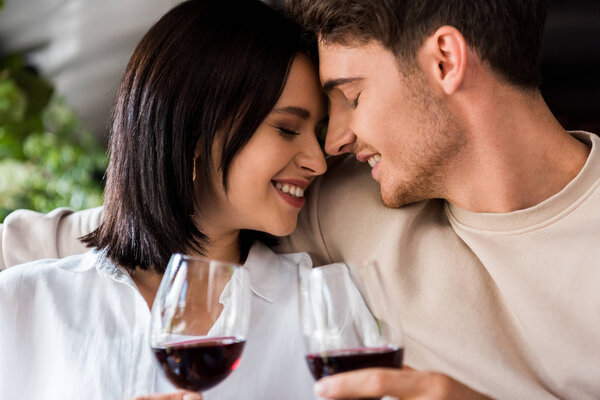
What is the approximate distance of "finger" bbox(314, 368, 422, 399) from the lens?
3.03ft

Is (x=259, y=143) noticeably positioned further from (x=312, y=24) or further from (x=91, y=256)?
(x=91, y=256)

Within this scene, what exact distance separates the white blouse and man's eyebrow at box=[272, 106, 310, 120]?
454 millimetres

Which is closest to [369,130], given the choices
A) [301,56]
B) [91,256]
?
[301,56]

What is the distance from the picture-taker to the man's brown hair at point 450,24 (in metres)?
1.69

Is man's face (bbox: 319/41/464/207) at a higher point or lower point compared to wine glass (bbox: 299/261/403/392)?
higher

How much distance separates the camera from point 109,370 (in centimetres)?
152

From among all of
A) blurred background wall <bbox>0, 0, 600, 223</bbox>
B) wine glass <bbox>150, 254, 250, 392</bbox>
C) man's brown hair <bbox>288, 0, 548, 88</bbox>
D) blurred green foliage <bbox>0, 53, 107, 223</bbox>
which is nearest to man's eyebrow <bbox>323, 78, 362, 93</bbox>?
man's brown hair <bbox>288, 0, 548, 88</bbox>

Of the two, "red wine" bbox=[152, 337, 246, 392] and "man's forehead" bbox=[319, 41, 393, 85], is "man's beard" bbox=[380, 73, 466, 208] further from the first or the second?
"red wine" bbox=[152, 337, 246, 392]

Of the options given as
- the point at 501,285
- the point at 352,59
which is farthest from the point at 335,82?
the point at 501,285

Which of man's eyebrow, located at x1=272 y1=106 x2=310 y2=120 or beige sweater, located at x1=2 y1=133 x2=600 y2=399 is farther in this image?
man's eyebrow, located at x1=272 y1=106 x2=310 y2=120

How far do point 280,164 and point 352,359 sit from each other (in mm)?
822

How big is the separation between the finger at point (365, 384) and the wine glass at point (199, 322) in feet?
0.71

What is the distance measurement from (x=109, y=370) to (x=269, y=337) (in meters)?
0.40

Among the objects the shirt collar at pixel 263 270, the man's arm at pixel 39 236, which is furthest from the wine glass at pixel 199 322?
the man's arm at pixel 39 236
